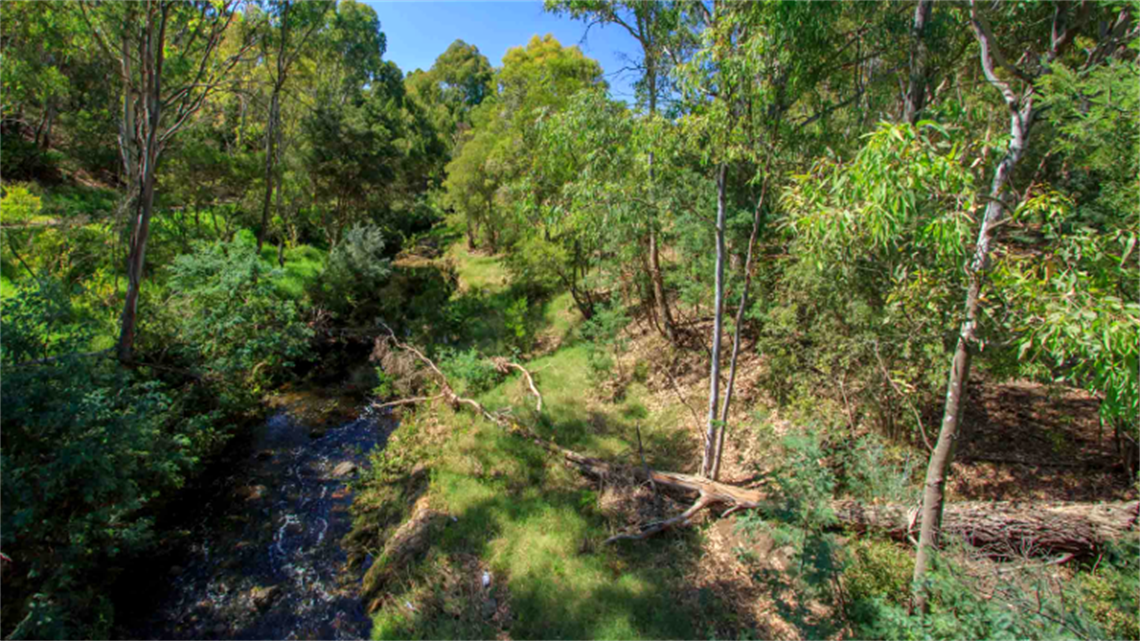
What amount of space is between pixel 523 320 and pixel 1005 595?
12157mm

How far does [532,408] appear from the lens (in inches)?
386

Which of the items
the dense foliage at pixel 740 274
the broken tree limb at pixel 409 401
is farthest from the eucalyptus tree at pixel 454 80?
the broken tree limb at pixel 409 401

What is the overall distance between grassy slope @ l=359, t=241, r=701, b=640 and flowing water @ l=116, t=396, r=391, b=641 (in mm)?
678

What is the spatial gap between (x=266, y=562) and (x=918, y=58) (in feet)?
35.1

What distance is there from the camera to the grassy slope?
547 centimetres

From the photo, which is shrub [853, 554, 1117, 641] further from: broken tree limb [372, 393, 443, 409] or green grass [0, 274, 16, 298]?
green grass [0, 274, 16, 298]

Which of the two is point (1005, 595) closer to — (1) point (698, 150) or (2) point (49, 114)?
(1) point (698, 150)

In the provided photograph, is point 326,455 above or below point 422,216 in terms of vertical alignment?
below

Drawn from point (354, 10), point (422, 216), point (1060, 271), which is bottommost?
point (1060, 271)

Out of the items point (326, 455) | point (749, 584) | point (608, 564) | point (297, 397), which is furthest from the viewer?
point (297, 397)

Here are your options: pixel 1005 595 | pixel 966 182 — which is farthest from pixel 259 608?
pixel 966 182

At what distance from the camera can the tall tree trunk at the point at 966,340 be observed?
3371mm

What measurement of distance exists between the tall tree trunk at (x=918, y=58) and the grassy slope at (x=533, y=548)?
5.82 metres

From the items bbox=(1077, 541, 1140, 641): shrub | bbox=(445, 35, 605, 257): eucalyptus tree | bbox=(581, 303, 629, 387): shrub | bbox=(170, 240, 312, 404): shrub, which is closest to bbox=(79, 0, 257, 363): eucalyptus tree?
bbox=(170, 240, 312, 404): shrub
